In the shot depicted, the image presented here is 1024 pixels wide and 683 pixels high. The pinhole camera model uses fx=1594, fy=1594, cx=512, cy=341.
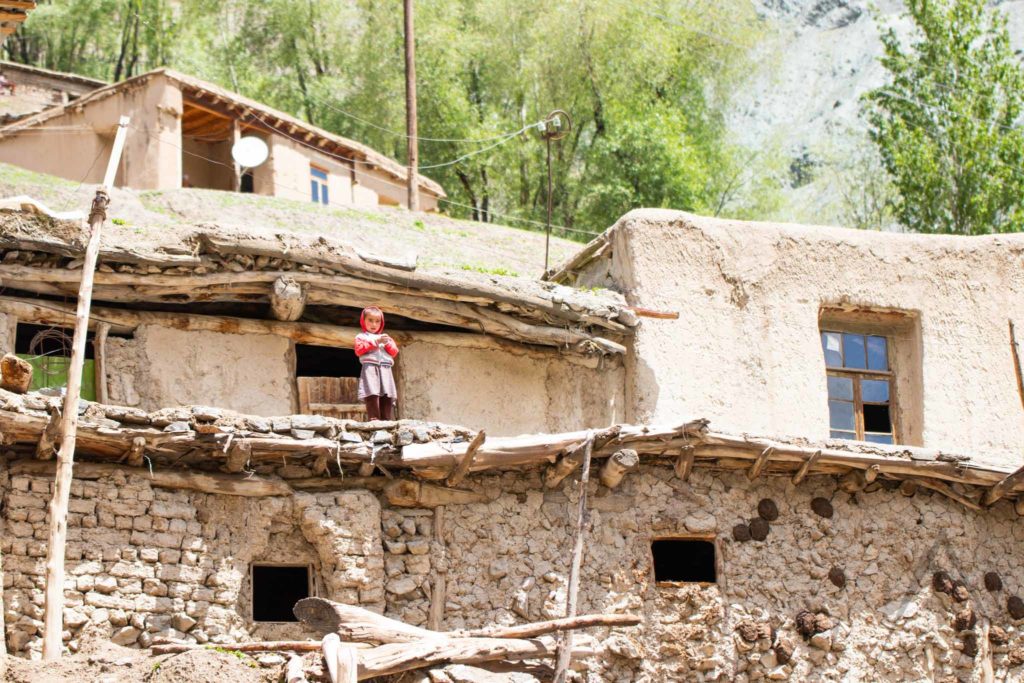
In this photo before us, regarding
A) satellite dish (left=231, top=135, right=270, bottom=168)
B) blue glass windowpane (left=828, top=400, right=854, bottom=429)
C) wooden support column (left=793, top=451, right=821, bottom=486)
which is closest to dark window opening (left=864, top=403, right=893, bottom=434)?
blue glass windowpane (left=828, top=400, right=854, bottom=429)

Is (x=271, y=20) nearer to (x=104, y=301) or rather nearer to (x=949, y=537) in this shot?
(x=104, y=301)

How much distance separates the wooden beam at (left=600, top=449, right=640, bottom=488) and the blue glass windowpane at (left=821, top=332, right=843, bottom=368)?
3.50 metres

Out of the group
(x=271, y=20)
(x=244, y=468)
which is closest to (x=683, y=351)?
(x=244, y=468)

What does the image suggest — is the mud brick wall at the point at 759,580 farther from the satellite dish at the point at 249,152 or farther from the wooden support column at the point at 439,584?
the satellite dish at the point at 249,152

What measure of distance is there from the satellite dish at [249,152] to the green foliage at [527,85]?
5.71 metres

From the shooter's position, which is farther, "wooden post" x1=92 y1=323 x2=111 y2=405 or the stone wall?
"wooden post" x1=92 y1=323 x2=111 y2=405

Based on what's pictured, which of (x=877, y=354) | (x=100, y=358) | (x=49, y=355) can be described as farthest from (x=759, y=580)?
(x=49, y=355)

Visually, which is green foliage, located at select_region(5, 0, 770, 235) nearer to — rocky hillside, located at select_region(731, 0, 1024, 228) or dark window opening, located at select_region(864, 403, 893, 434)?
rocky hillside, located at select_region(731, 0, 1024, 228)

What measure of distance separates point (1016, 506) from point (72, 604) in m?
9.01

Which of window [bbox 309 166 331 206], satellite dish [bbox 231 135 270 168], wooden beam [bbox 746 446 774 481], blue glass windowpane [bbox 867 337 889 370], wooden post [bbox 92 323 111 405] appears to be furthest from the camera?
window [bbox 309 166 331 206]

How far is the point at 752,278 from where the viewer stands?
1659cm

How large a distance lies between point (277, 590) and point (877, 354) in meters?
7.06

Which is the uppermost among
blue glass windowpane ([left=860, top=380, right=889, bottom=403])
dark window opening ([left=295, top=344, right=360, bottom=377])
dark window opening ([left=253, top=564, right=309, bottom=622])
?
dark window opening ([left=295, top=344, right=360, bottom=377])

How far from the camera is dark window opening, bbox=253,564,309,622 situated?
45.8 feet
